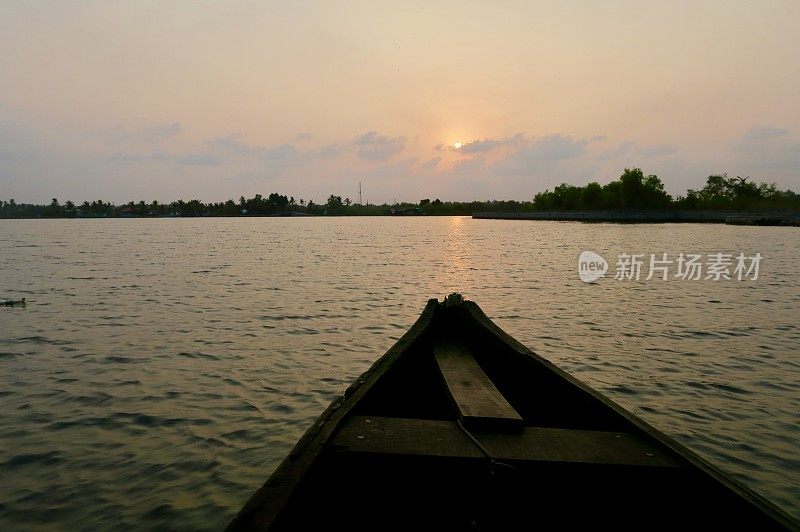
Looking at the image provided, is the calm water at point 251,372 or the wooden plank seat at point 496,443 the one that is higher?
the wooden plank seat at point 496,443

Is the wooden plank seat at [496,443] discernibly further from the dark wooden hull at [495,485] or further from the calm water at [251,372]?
the calm water at [251,372]

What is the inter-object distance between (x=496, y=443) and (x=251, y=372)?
727cm

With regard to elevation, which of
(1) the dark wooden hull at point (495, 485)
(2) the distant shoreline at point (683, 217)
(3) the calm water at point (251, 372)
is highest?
(2) the distant shoreline at point (683, 217)

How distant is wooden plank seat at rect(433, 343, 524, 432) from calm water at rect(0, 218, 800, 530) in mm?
2512

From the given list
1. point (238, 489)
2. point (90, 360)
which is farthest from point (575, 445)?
point (90, 360)

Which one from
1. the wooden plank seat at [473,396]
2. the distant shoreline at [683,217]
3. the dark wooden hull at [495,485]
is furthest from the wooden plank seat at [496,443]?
the distant shoreline at [683,217]

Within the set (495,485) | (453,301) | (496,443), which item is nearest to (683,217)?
(453,301)

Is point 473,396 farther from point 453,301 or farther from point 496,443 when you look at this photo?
point 453,301

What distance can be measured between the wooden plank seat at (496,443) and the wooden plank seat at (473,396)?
0.37 ft

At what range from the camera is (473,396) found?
5559 millimetres

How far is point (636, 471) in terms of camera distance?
3.99 meters

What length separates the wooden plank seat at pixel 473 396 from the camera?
4660 millimetres

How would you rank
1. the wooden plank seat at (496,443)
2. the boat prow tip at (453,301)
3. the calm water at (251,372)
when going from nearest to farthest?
the wooden plank seat at (496,443), the calm water at (251,372), the boat prow tip at (453,301)

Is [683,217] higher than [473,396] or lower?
higher
